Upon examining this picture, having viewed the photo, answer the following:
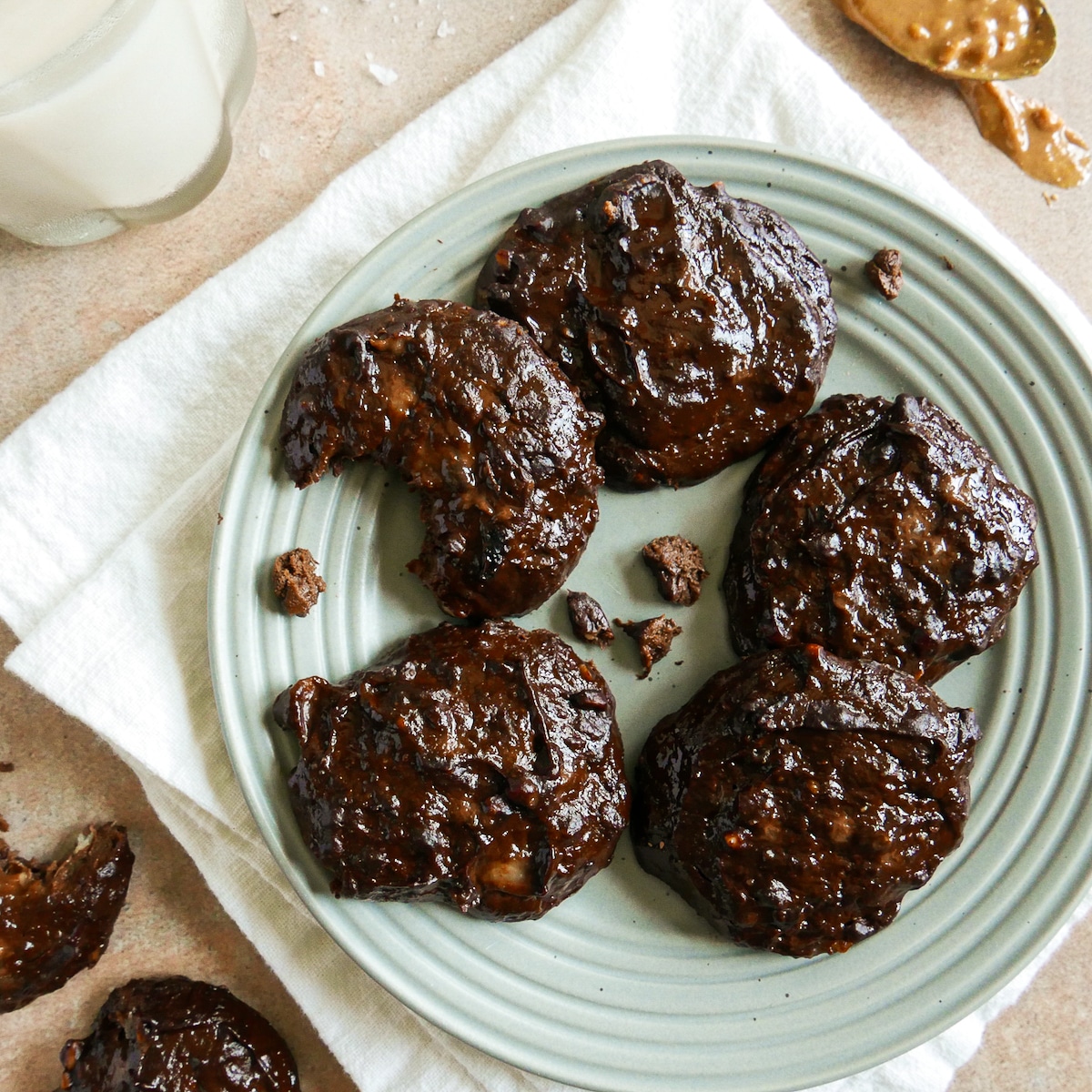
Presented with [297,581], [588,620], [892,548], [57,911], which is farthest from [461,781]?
[57,911]

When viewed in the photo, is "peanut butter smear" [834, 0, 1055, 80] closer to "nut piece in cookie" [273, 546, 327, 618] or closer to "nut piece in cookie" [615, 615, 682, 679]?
"nut piece in cookie" [615, 615, 682, 679]

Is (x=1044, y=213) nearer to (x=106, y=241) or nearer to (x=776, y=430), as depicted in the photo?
(x=776, y=430)

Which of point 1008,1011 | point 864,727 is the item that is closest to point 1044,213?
point 864,727

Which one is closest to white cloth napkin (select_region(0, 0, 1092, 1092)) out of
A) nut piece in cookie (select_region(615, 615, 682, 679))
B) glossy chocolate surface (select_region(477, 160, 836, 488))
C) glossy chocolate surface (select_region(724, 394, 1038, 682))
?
glossy chocolate surface (select_region(477, 160, 836, 488))

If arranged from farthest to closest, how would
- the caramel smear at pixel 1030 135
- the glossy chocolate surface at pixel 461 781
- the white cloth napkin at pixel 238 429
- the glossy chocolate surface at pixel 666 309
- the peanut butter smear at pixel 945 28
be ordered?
the caramel smear at pixel 1030 135 < the peanut butter smear at pixel 945 28 < the white cloth napkin at pixel 238 429 < the glossy chocolate surface at pixel 666 309 < the glossy chocolate surface at pixel 461 781

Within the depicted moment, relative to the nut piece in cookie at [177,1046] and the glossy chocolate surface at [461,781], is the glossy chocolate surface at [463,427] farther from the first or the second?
the nut piece in cookie at [177,1046]

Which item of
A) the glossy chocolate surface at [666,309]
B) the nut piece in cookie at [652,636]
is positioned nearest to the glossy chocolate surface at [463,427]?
the glossy chocolate surface at [666,309]
